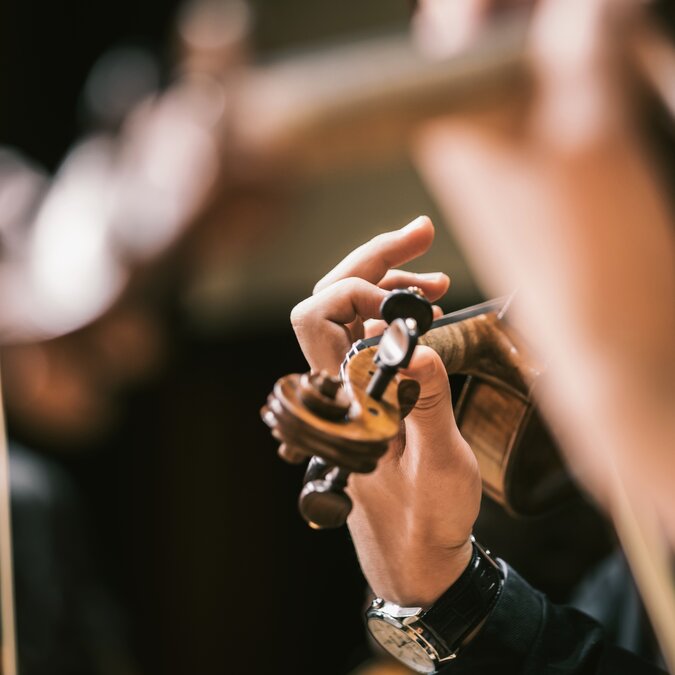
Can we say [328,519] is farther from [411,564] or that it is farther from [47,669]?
[47,669]

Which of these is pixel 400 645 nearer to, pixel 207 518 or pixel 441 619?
pixel 441 619

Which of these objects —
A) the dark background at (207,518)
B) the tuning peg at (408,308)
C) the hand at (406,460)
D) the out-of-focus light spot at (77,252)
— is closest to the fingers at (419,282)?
the hand at (406,460)

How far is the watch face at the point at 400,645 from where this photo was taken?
2.33ft

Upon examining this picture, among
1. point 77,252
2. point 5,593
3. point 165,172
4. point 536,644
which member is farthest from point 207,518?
point 165,172

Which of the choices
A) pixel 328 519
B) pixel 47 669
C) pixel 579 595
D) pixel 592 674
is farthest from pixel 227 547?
pixel 328 519

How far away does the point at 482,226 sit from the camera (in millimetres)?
542

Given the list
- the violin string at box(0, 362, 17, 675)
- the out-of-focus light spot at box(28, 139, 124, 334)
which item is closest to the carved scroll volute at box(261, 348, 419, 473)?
the out-of-focus light spot at box(28, 139, 124, 334)

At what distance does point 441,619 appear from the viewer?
0.71 m

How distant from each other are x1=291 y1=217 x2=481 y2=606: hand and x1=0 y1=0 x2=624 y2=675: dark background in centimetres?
138

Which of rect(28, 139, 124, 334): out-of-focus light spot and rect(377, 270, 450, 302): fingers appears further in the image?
rect(377, 270, 450, 302): fingers

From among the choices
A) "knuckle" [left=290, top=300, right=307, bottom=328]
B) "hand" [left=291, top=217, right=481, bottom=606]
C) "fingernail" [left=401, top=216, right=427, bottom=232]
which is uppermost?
"fingernail" [left=401, top=216, right=427, bottom=232]

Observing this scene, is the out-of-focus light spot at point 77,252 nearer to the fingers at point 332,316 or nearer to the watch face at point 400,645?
the fingers at point 332,316

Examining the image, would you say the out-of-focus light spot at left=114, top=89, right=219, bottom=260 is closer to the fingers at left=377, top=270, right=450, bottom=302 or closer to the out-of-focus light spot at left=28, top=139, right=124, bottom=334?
the out-of-focus light spot at left=28, top=139, right=124, bottom=334

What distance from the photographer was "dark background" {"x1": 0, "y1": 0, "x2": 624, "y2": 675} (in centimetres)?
232
